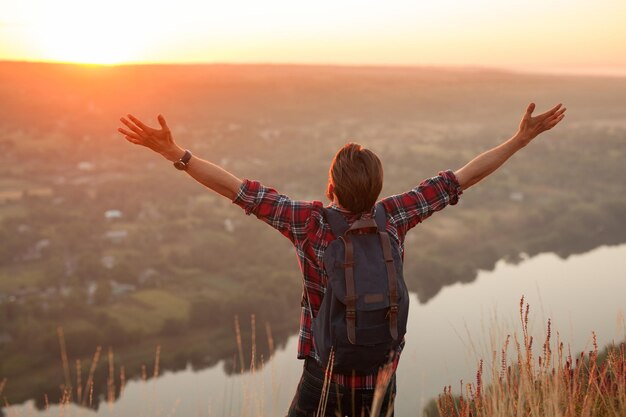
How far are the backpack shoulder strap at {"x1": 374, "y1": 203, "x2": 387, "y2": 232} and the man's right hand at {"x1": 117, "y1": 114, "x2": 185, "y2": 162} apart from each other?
2.56 feet

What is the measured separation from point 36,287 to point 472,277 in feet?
143

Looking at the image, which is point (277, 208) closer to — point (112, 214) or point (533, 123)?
point (533, 123)

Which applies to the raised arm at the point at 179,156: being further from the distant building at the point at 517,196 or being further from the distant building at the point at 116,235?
the distant building at the point at 517,196

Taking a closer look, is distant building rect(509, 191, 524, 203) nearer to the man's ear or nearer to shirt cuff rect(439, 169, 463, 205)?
shirt cuff rect(439, 169, 463, 205)

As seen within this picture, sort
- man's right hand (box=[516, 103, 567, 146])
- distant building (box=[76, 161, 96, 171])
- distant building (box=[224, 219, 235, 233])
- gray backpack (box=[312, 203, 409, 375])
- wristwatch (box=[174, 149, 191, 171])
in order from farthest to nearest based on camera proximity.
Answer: distant building (box=[76, 161, 96, 171])
distant building (box=[224, 219, 235, 233])
man's right hand (box=[516, 103, 567, 146])
wristwatch (box=[174, 149, 191, 171])
gray backpack (box=[312, 203, 409, 375])

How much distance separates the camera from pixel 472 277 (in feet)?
241

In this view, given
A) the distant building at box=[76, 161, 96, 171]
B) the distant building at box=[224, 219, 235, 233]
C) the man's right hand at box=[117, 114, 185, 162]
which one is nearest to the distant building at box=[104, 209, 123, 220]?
the distant building at box=[224, 219, 235, 233]

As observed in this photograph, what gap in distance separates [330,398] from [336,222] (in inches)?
24.7

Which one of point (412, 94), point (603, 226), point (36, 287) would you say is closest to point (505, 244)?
point (603, 226)

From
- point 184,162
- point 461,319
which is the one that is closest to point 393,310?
point 184,162

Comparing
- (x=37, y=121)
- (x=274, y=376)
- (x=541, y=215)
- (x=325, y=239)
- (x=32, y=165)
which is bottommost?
(x=274, y=376)

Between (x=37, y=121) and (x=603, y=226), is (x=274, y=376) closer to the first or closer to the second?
(x=603, y=226)

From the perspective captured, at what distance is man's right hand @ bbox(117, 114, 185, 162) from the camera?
264 centimetres

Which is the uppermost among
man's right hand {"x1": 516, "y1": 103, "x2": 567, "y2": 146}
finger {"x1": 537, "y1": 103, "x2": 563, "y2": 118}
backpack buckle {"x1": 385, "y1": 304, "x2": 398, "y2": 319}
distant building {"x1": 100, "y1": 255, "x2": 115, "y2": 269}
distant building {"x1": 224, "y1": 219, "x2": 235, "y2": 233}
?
distant building {"x1": 224, "y1": 219, "x2": 235, "y2": 233}
